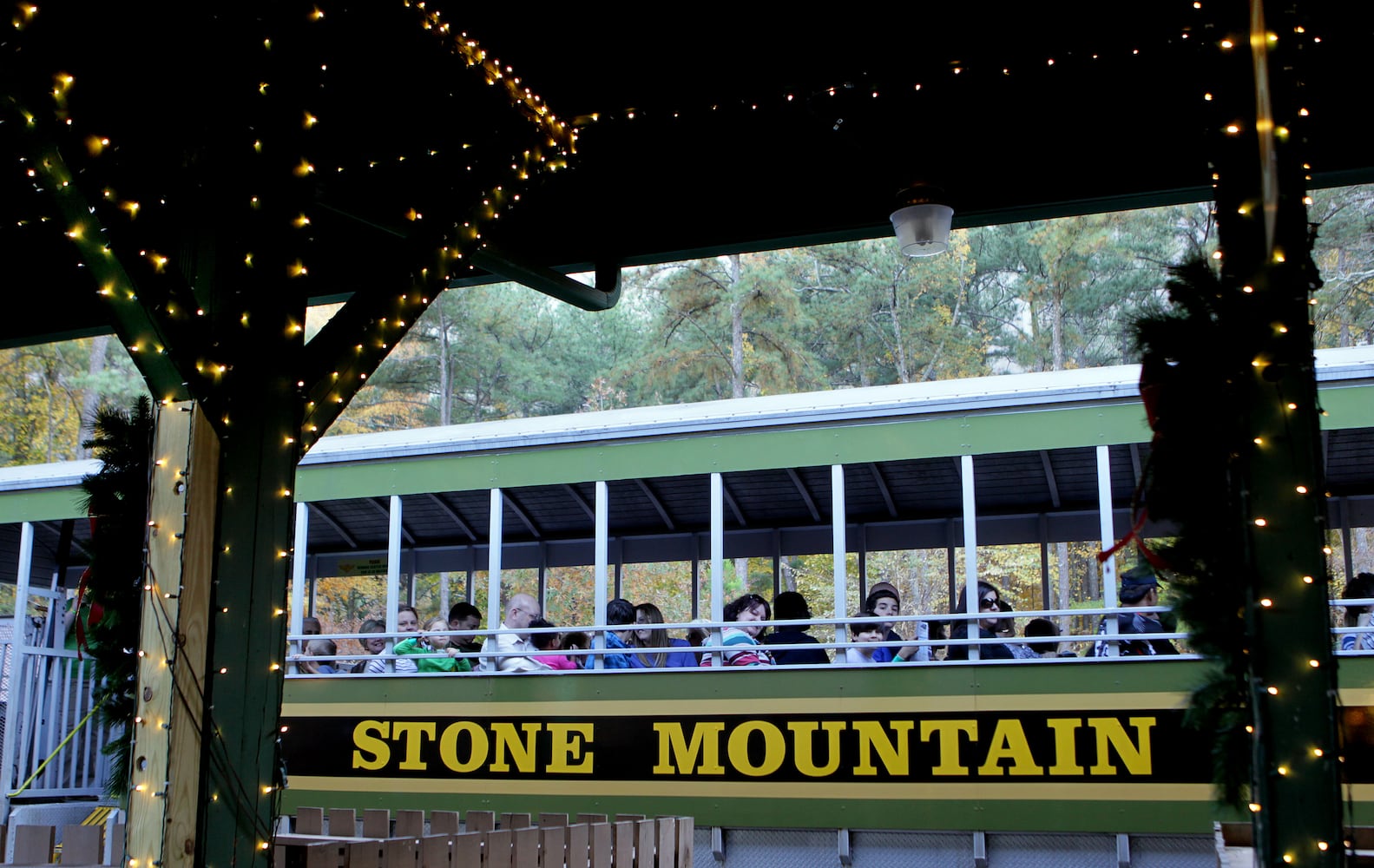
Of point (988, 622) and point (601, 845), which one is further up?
point (988, 622)

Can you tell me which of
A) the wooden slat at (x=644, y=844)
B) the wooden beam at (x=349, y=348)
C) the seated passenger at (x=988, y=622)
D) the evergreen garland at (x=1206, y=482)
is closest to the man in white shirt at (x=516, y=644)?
the wooden slat at (x=644, y=844)

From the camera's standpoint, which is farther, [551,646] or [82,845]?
[551,646]

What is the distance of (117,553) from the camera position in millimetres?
5715

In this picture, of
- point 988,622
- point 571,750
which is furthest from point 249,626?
point 988,622

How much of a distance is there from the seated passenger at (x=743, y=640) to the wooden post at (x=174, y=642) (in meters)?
4.25

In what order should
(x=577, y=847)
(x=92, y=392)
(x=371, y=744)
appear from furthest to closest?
(x=92, y=392)
(x=371, y=744)
(x=577, y=847)

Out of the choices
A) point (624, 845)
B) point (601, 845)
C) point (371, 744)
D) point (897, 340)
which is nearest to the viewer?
point (601, 845)

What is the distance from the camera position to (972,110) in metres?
6.06

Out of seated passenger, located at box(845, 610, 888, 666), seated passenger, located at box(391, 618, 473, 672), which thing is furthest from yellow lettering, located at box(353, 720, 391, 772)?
seated passenger, located at box(845, 610, 888, 666)

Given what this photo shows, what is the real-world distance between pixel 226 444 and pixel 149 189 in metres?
1.40

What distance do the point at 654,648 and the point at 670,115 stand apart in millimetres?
3885

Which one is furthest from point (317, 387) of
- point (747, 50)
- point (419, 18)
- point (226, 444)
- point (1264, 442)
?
point (1264, 442)

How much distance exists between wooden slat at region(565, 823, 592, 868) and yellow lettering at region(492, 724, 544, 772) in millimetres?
2828

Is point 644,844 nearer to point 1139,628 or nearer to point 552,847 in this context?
point 552,847
